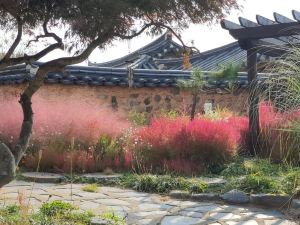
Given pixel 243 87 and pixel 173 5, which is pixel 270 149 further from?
pixel 243 87

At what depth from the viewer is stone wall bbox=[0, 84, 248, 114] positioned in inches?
433

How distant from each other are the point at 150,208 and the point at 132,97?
6.87 metres

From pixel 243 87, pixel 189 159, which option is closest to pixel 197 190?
pixel 189 159

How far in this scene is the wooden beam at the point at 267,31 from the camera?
7492 mm

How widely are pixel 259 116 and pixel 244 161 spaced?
1.27m

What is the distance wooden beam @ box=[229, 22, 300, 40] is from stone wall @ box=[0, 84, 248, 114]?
308 centimetres

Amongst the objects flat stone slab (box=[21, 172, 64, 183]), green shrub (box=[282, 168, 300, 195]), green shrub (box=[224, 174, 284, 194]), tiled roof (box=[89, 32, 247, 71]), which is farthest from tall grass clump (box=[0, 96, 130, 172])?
tiled roof (box=[89, 32, 247, 71])

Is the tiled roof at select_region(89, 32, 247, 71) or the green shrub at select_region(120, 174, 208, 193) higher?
the tiled roof at select_region(89, 32, 247, 71)

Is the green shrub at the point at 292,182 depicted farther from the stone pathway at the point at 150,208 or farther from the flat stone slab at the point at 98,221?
the flat stone slab at the point at 98,221

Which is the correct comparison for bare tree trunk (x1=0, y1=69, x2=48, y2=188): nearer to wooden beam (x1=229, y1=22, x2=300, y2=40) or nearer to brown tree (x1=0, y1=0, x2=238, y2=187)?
brown tree (x1=0, y1=0, x2=238, y2=187)

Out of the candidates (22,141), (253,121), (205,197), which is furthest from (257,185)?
(22,141)

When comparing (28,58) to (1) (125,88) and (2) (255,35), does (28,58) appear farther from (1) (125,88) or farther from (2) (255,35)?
(1) (125,88)

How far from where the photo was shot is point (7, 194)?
5762 mm

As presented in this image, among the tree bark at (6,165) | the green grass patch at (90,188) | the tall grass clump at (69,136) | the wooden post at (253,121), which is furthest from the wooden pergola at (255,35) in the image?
the tree bark at (6,165)
